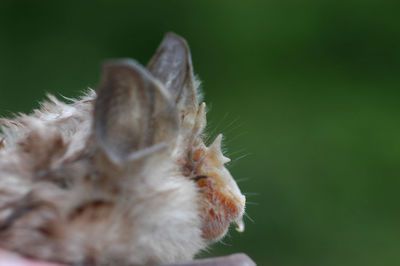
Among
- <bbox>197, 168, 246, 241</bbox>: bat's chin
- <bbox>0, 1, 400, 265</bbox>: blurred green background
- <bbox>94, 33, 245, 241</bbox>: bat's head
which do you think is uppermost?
<bbox>94, 33, 245, 241</bbox>: bat's head

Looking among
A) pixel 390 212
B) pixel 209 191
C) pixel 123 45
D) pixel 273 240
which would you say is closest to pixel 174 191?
pixel 209 191

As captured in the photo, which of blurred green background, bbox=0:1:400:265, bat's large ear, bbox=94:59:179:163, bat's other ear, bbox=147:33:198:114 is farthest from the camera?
blurred green background, bbox=0:1:400:265

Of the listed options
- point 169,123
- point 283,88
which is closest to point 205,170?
point 169,123

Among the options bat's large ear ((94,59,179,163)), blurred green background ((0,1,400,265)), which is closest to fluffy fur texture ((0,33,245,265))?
bat's large ear ((94,59,179,163))

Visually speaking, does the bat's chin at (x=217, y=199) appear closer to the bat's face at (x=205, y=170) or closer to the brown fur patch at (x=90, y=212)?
the bat's face at (x=205, y=170)

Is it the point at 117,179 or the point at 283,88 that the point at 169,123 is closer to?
the point at 117,179

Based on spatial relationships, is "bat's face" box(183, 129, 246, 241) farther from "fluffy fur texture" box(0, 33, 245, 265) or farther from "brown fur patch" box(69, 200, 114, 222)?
"brown fur patch" box(69, 200, 114, 222)

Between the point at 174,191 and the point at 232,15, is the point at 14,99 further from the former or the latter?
the point at 174,191

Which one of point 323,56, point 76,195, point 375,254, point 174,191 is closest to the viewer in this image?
point 76,195
